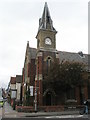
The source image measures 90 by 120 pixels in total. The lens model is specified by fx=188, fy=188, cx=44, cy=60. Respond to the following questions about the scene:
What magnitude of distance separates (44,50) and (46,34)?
12.3 ft

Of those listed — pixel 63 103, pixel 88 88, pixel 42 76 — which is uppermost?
pixel 42 76

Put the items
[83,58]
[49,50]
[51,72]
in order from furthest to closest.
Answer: [83,58], [49,50], [51,72]

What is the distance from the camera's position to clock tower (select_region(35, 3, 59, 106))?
1405 inches

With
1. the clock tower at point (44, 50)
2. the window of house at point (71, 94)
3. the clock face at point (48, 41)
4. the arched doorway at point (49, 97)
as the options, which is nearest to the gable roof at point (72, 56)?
the clock tower at point (44, 50)

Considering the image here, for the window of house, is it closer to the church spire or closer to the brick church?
the brick church

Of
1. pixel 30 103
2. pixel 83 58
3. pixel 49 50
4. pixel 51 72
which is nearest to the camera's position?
pixel 51 72

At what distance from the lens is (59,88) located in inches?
1353

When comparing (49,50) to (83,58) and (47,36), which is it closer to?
(47,36)

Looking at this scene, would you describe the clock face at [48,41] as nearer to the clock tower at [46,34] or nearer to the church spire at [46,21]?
the clock tower at [46,34]

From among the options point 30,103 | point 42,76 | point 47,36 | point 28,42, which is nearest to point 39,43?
point 47,36

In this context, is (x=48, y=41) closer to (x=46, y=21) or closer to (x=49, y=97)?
(x=46, y=21)

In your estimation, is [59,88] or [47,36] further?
[47,36]

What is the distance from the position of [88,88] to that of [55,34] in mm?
14004

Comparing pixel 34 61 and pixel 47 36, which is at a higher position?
pixel 47 36
